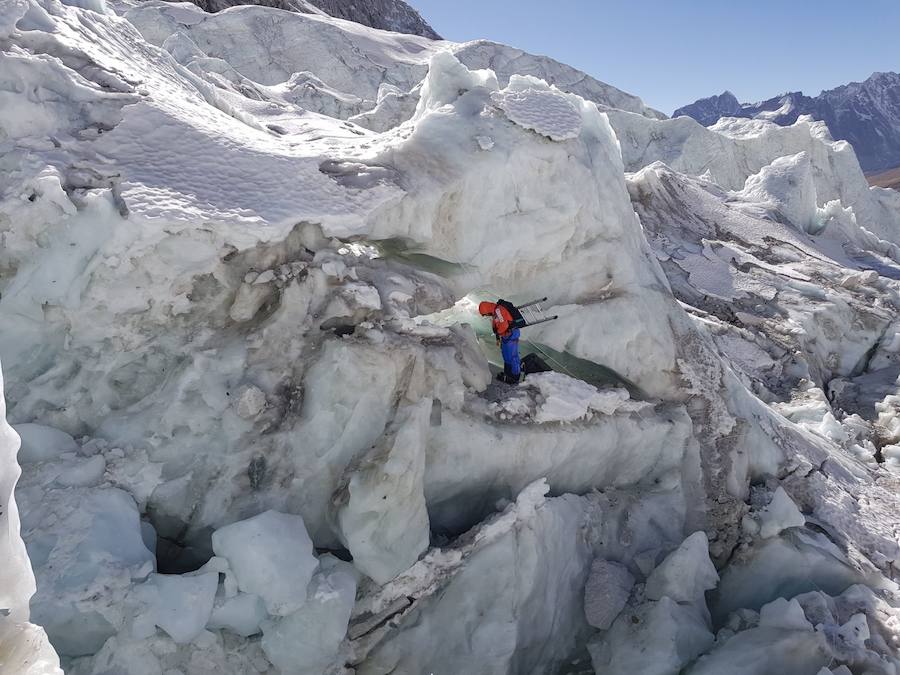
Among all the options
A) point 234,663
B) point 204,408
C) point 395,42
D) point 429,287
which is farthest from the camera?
point 395,42

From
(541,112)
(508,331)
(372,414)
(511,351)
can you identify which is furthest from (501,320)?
(541,112)

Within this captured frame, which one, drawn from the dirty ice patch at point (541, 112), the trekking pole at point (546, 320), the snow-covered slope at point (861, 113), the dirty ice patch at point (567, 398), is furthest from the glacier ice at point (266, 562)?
the snow-covered slope at point (861, 113)

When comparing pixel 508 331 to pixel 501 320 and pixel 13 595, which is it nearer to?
pixel 501 320

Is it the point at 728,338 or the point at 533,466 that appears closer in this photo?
the point at 533,466

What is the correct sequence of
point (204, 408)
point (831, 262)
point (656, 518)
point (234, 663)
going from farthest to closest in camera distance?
point (831, 262) < point (656, 518) < point (204, 408) < point (234, 663)

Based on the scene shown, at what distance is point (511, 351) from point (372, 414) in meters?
1.22

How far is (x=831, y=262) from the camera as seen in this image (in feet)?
33.5

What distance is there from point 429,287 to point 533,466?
1.40 metres

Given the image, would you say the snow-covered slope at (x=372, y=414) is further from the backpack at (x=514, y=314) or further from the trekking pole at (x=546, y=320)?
the backpack at (x=514, y=314)

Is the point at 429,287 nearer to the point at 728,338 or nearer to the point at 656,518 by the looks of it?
the point at 656,518

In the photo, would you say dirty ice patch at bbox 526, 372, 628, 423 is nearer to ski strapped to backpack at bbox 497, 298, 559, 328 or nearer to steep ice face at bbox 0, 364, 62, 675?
ski strapped to backpack at bbox 497, 298, 559, 328

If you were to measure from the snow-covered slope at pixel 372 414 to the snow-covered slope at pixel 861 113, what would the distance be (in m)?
64.8

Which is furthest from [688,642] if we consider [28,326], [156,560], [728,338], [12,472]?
[728,338]

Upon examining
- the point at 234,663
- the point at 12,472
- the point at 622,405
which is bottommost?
the point at 234,663
